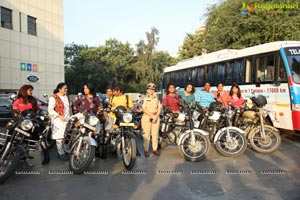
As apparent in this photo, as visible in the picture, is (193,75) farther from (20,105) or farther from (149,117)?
(20,105)

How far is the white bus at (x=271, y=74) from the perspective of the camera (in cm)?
835

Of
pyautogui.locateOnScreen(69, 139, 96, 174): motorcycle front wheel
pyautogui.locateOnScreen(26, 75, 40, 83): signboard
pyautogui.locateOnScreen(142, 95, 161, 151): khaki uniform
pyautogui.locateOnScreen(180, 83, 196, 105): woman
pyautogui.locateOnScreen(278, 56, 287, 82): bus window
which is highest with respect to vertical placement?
pyautogui.locateOnScreen(26, 75, 40, 83): signboard

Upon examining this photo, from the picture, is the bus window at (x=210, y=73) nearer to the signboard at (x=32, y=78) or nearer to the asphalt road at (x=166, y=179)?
the asphalt road at (x=166, y=179)

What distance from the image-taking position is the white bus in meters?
8.35

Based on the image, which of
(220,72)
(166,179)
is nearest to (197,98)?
(166,179)

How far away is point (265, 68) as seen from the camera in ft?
31.6

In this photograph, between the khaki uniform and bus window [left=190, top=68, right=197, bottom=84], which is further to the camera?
bus window [left=190, top=68, right=197, bottom=84]

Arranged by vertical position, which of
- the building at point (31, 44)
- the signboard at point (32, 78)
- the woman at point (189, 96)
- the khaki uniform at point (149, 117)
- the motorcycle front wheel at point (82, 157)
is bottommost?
the motorcycle front wheel at point (82, 157)

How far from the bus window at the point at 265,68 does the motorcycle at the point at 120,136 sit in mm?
4996

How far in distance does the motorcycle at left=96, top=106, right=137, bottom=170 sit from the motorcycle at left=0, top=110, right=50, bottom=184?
54.9 inches

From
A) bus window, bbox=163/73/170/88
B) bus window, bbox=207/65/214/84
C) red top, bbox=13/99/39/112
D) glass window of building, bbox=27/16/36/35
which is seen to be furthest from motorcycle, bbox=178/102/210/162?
glass window of building, bbox=27/16/36/35

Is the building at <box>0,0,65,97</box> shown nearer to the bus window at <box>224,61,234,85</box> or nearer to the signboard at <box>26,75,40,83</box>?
the signboard at <box>26,75,40,83</box>

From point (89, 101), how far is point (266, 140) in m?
4.09

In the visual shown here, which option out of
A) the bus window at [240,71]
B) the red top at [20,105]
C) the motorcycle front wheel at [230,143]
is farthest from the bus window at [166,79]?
the red top at [20,105]
